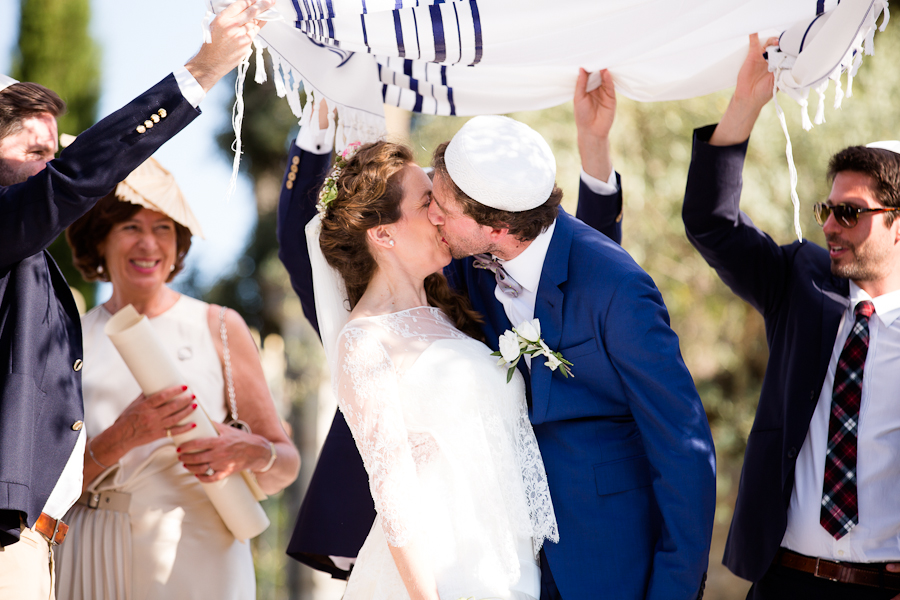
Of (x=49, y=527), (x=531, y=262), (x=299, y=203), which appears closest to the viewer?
(x=49, y=527)

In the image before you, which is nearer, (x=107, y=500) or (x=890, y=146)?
(x=107, y=500)

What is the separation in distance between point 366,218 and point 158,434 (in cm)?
129

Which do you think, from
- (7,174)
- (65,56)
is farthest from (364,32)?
(65,56)

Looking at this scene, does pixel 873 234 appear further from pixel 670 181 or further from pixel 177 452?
pixel 670 181

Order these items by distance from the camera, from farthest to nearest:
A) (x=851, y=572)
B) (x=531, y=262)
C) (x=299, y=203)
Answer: (x=299, y=203) < (x=851, y=572) < (x=531, y=262)

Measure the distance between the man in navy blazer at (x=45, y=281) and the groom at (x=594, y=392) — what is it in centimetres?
89

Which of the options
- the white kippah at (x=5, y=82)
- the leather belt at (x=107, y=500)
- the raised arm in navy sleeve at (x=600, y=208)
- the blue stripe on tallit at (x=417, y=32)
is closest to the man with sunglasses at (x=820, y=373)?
the raised arm in navy sleeve at (x=600, y=208)

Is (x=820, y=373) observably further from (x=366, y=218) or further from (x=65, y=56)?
(x=65, y=56)

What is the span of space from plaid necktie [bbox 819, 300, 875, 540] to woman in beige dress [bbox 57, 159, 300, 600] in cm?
237

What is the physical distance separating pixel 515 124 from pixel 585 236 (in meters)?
0.48

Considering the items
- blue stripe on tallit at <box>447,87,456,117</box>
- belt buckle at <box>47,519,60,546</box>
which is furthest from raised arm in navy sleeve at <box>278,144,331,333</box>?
belt buckle at <box>47,519,60,546</box>

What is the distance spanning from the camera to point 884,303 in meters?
3.29

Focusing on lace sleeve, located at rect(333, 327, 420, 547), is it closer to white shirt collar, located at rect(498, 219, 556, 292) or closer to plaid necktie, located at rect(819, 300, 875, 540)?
white shirt collar, located at rect(498, 219, 556, 292)

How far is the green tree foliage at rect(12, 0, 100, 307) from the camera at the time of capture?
10266 mm
